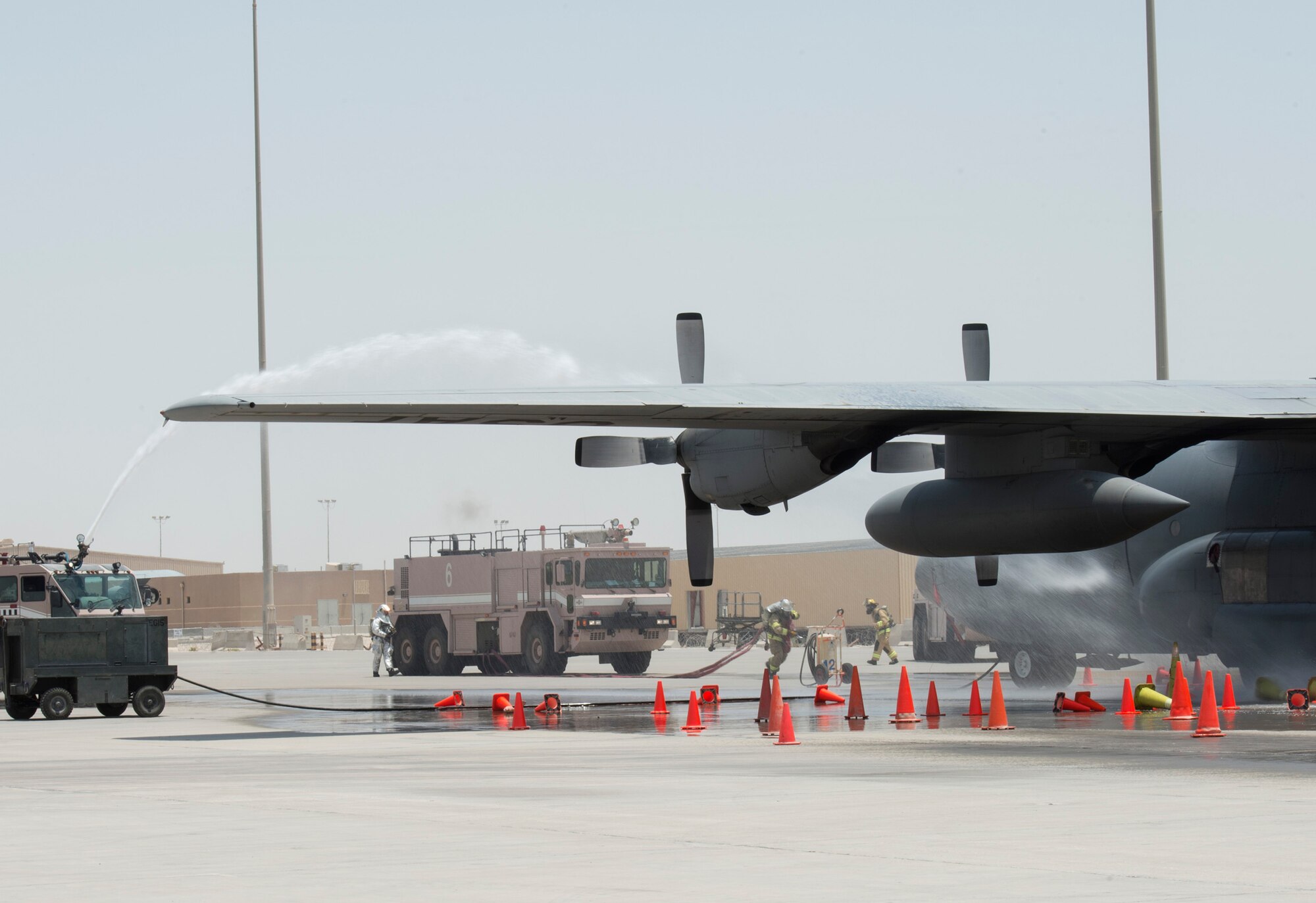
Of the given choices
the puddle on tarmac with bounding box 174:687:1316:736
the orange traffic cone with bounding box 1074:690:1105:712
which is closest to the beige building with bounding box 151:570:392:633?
the puddle on tarmac with bounding box 174:687:1316:736

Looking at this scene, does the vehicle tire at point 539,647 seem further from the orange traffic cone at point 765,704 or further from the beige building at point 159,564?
the beige building at point 159,564

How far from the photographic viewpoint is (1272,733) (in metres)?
18.1

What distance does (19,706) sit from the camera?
932 inches

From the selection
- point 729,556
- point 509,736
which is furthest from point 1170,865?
point 729,556

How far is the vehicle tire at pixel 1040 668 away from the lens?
28.9m

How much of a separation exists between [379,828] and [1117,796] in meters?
4.90

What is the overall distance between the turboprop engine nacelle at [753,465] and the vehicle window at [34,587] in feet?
34.6

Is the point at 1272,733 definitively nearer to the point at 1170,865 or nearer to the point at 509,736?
the point at 509,736

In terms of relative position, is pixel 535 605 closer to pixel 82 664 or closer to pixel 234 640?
Answer: pixel 82 664

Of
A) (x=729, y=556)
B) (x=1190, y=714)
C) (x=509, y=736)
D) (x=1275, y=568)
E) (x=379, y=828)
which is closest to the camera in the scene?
(x=379, y=828)

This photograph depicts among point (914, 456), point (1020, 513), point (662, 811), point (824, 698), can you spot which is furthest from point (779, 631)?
point (662, 811)

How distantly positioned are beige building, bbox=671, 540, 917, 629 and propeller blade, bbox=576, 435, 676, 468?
59.8 metres

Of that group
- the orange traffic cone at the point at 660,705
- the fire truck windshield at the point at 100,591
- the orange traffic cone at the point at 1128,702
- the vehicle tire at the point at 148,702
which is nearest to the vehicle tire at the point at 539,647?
the fire truck windshield at the point at 100,591

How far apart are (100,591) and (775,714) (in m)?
11.6
